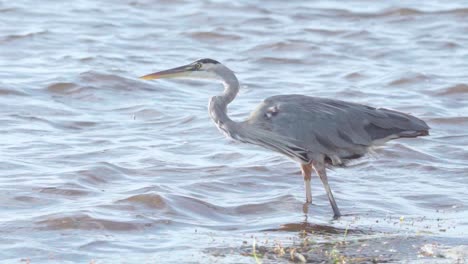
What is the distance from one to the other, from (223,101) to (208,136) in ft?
8.35

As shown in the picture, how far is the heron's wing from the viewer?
8422 millimetres

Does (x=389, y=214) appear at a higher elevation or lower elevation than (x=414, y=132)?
lower

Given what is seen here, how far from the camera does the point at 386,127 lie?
847 cm

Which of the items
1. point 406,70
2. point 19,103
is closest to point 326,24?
point 406,70

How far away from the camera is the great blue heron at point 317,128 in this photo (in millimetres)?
8438

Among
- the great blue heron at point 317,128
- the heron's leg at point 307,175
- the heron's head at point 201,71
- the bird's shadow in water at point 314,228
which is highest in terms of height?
the heron's head at point 201,71

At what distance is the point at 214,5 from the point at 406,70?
4921mm

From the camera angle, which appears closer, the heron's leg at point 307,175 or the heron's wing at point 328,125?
the heron's wing at point 328,125

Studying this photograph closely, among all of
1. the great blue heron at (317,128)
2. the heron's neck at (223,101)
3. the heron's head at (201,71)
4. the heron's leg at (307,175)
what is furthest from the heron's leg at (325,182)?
the heron's head at (201,71)

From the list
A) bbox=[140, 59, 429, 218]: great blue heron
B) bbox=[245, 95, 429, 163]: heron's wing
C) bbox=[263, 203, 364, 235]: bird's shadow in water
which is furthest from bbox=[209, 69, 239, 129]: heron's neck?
bbox=[263, 203, 364, 235]: bird's shadow in water

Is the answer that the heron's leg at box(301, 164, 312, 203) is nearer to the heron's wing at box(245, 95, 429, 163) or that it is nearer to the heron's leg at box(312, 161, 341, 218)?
the heron's leg at box(312, 161, 341, 218)

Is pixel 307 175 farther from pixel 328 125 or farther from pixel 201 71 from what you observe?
pixel 201 71

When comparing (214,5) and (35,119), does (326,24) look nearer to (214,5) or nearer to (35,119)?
(214,5)

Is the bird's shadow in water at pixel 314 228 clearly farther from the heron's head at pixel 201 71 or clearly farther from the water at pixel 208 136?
the heron's head at pixel 201 71
